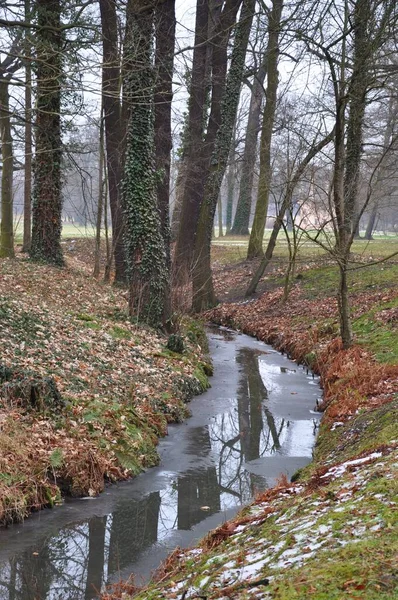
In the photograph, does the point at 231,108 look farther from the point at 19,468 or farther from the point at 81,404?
the point at 19,468

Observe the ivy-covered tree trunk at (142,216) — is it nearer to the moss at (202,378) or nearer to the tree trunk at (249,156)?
the moss at (202,378)

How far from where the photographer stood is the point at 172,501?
794 centimetres

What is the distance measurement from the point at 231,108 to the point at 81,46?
11058mm

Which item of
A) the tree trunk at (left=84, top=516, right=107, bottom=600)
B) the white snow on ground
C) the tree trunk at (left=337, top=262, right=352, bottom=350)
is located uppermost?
the tree trunk at (left=337, top=262, right=352, bottom=350)

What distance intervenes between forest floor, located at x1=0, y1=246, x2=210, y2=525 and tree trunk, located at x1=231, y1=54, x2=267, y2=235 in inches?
699

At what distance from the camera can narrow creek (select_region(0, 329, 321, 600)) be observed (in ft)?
20.1

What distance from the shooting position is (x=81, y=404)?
9.33 metres

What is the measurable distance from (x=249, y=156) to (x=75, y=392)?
24.7m

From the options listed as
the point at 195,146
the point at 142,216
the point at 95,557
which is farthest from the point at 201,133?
the point at 95,557

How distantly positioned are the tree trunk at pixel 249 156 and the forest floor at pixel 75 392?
58.3 ft

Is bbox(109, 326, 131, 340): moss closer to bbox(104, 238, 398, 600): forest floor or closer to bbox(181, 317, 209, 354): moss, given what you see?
bbox(181, 317, 209, 354): moss

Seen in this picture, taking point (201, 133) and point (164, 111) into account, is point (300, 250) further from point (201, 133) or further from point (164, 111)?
point (164, 111)

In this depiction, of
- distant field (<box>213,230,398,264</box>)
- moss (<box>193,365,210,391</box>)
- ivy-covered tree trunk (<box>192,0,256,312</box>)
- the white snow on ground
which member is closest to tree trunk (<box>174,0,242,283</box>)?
ivy-covered tree trunk (<box>192,0,256,312</box>)

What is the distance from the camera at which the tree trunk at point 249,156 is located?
31.8 meters
